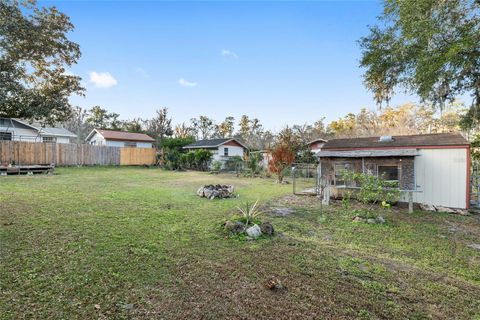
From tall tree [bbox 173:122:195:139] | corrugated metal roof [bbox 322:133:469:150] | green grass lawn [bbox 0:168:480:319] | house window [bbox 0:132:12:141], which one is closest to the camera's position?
green grass lawn [bbox 0:168:480:319]

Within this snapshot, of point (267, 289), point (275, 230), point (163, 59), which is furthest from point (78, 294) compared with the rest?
point (163, 59)

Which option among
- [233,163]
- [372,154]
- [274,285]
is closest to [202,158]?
[233,163]

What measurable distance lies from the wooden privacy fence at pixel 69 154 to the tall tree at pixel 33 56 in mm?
7098

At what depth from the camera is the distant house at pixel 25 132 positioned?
66.9 ft

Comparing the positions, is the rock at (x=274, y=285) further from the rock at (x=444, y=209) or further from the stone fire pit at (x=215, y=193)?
the rock at (x=444, y=209)

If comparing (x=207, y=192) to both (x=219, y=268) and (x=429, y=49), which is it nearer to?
(x=219, y=268)

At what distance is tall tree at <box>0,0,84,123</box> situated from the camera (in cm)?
611

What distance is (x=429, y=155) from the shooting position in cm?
805

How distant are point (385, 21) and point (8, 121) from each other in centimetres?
2772

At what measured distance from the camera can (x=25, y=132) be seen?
21766 mm

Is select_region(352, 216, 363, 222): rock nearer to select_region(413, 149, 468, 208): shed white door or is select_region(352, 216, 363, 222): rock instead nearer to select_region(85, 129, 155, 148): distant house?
select_region(413, 149, 468, 208): shed white door

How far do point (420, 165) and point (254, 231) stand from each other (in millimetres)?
6957

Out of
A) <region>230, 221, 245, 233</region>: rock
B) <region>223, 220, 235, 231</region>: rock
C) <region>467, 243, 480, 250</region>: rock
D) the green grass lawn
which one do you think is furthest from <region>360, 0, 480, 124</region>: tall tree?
<region>223, 220, 235, 231</region>: rock

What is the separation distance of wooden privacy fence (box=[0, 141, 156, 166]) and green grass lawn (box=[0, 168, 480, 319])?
13.6 m
